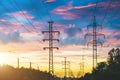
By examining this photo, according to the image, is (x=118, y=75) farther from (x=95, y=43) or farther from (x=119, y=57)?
(x=119, y=57)

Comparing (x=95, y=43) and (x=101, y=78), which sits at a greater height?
(x=95, y=43)

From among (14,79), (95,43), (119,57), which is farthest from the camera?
(119,57)

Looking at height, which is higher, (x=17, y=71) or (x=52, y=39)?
(x=52, y=39)

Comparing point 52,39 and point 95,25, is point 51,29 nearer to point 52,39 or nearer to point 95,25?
point 52,39

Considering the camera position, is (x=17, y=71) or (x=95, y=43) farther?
(x=17, y=71)

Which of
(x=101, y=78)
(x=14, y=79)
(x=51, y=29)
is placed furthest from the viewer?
(x=14, y=79)

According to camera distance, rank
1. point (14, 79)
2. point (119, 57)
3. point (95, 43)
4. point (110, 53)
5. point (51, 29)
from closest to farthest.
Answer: point (51, 29) < point (95, 43) < point (14, 79) < point (119, 57) < point (110, 53)

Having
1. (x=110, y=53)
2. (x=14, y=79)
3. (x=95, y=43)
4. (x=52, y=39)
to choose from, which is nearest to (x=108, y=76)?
(x=95, y=43)

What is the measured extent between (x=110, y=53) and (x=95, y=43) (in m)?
111

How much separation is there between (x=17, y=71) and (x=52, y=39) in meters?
118

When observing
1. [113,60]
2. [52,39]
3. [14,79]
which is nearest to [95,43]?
[52,39]

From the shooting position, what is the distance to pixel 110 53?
602 ft

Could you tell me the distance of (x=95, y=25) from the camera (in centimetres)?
7000

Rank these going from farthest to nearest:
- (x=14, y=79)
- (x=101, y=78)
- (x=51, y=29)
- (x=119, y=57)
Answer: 1. (x=119, y=57)
2. (x=14, y=79)
3. (x=101, y=78)
4. (x=51, y=29)
